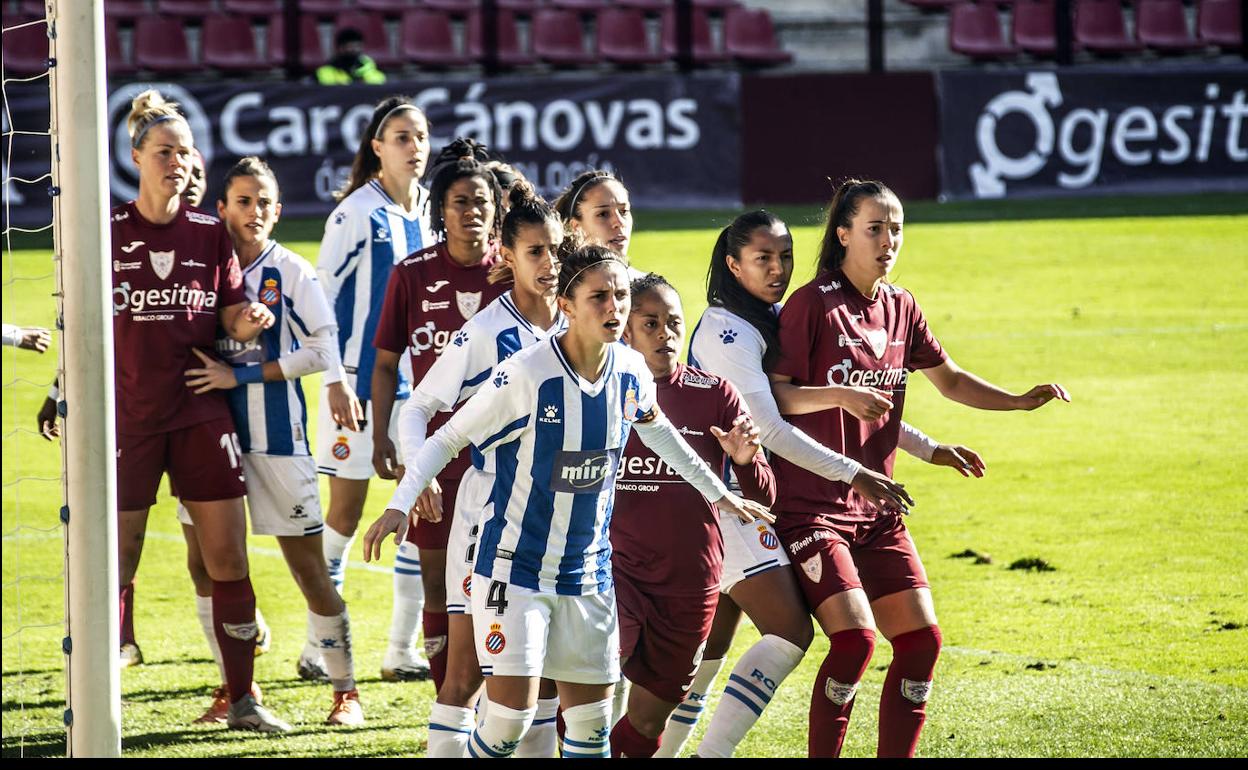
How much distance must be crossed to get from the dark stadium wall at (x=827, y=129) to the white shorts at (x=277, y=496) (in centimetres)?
1323

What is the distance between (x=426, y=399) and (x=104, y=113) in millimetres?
1299


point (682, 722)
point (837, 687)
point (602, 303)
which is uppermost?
point (602, 303)

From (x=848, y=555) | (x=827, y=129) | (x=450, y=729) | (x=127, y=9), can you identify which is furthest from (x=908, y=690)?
(x=127, y=9)

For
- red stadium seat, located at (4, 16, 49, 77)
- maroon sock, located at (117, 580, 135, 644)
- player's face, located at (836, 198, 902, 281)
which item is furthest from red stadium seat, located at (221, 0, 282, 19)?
player's face, located at (836, 198, 902, 281)

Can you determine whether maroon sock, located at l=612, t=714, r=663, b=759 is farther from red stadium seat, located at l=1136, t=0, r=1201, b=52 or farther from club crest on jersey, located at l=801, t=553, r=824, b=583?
red stadium seat, located at l=1136, t=0, r=1201, b=52

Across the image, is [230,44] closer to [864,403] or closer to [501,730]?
[864,403]

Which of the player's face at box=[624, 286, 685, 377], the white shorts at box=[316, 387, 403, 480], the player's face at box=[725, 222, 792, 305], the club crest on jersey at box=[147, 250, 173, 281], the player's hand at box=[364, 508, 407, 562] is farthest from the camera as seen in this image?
the white shorts at box=[316, 387, 403, 480]

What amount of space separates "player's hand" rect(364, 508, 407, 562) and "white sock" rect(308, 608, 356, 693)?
6.50 ft

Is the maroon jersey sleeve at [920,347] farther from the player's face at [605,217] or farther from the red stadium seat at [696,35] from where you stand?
the red stadium seat at [696,35]

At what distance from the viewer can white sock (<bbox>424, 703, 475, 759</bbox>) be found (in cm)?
515

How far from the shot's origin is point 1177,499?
378 inches

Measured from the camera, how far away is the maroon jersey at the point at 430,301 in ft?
19.2

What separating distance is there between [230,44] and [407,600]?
17984mm

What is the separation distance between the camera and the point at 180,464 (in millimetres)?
6160
